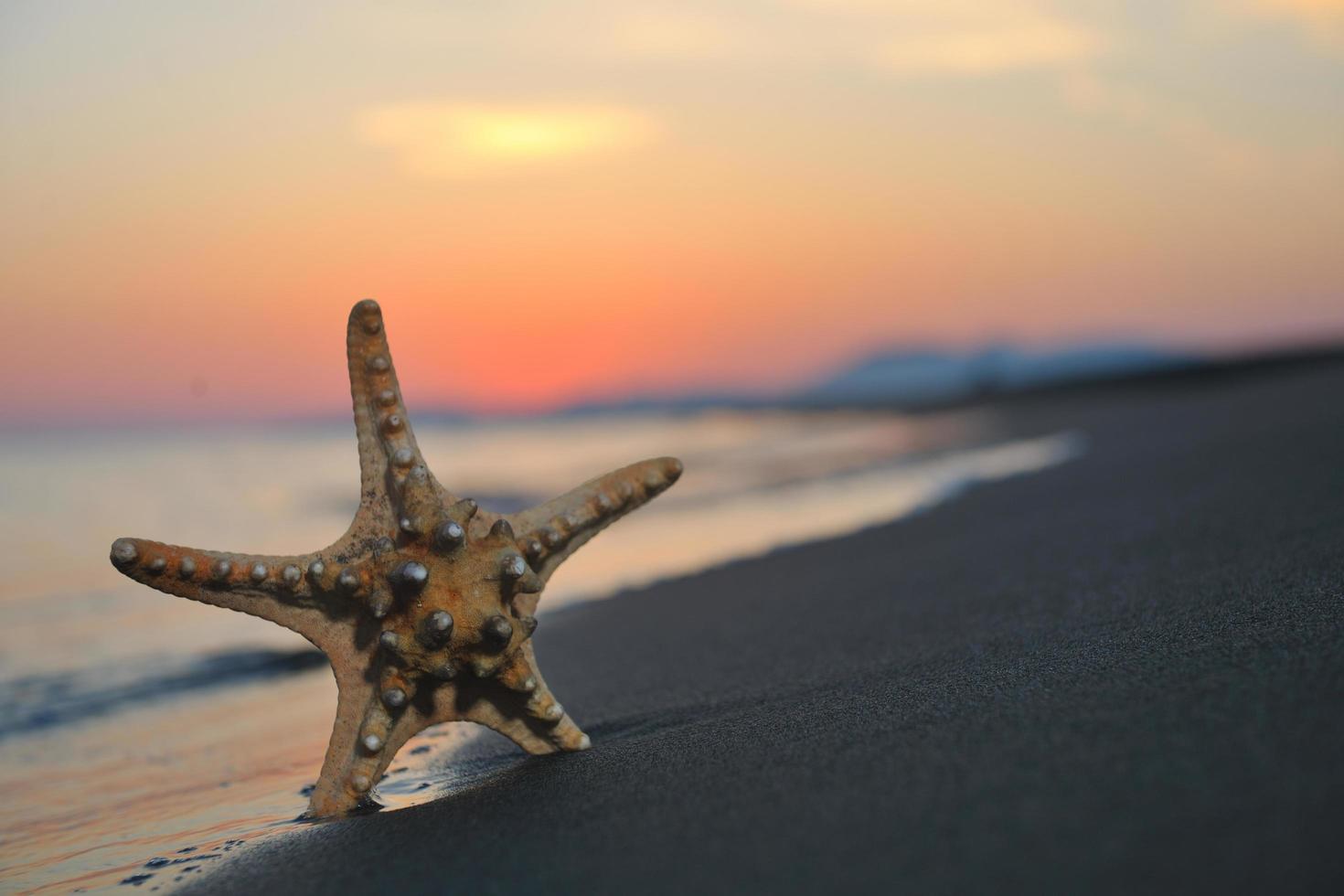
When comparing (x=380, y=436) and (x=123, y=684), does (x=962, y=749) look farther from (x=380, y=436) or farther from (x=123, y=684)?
(x=123, y=684)

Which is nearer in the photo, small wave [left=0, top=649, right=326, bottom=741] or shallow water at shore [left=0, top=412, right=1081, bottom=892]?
shallow water at shore [left=0, top=412, right=1081, bottom=892]

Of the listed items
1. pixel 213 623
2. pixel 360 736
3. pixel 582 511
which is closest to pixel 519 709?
pixel 360 736

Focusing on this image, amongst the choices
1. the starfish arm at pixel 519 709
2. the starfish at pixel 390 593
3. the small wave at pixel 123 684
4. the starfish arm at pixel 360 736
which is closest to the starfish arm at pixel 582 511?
the starfish at pixel 390 593

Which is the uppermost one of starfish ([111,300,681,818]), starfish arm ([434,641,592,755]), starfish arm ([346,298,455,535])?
starfish arm ([346,298,455,535])

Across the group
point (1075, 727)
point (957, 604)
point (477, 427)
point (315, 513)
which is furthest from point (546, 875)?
point (477, 427)

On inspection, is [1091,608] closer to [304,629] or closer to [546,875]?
[546,875]

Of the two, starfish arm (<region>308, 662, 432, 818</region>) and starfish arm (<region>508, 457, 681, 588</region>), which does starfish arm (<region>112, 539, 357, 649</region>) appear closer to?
starfish arm (<region>308, 662, 432, 818</region>)

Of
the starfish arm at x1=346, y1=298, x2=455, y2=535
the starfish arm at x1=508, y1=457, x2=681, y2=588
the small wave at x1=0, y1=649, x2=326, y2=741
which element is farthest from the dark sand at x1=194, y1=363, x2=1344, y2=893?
the small wave at x1=0, y1=649, x2=326, y2=741
